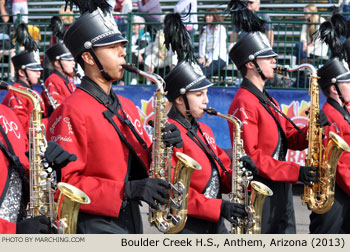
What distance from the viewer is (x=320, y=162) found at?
642 cm

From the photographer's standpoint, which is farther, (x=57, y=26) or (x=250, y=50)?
(x=57, y=26)

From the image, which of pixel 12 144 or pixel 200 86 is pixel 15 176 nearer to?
pixel 12 144

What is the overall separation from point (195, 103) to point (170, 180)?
0.97m

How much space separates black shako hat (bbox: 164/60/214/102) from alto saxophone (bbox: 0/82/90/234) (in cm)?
178

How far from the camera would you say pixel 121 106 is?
173 inches

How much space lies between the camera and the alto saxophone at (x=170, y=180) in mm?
4504

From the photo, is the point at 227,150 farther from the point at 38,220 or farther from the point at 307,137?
the point at 38,220

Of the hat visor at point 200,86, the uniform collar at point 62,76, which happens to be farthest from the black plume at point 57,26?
the hat visor at point 200,86

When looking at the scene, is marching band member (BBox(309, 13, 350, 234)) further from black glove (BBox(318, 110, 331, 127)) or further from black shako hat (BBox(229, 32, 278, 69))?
black shako hat (BBox(229, 32, 278, 69))

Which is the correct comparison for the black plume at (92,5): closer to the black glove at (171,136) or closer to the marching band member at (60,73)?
the black glove at (171,136)

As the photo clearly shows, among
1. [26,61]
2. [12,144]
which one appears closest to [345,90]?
[12,144]

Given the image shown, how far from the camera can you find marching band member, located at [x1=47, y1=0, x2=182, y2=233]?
405 centimetres

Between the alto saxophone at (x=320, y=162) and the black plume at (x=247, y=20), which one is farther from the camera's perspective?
the black plume at (x=247, y=20)

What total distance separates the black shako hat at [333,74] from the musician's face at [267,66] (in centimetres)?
85
